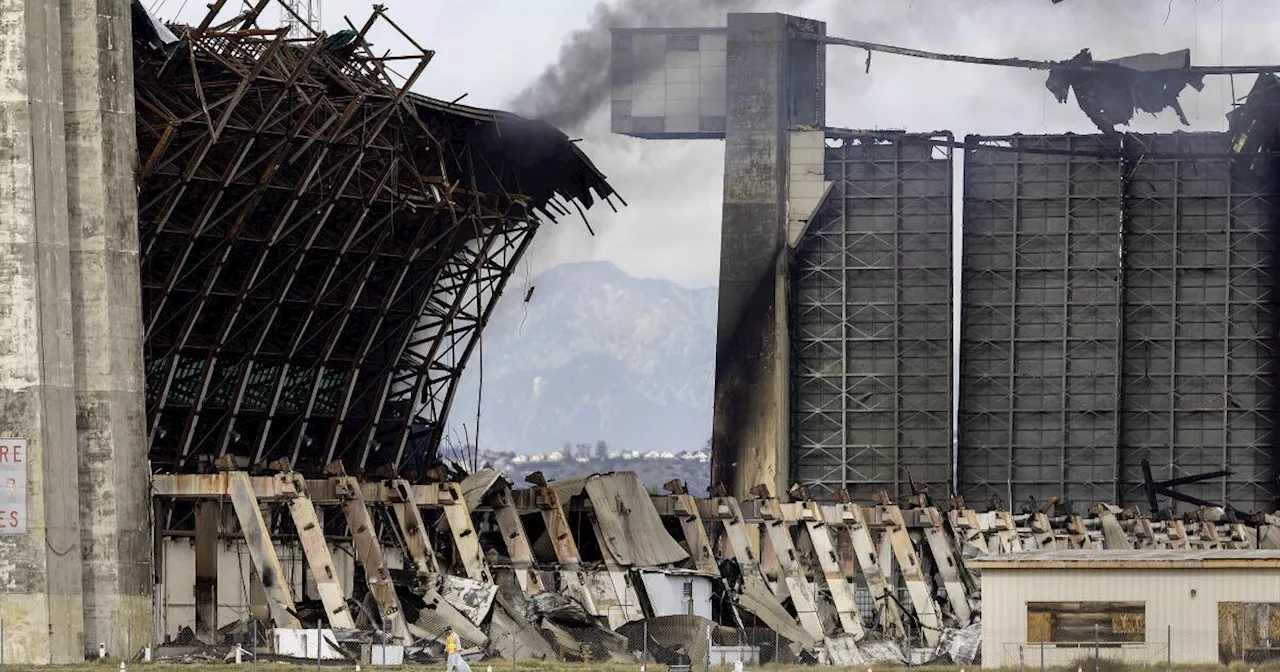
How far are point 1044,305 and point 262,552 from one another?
4021 centimetres

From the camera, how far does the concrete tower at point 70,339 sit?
173 ft

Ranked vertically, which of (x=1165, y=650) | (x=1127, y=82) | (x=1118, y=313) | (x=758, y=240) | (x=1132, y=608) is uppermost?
(x=1127, y=82)

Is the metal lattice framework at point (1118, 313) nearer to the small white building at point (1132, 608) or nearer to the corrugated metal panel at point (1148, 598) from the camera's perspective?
the small white building at point (1132, 608)

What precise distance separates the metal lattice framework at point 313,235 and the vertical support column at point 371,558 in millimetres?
4857

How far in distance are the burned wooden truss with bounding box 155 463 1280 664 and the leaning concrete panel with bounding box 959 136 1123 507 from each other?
22.8ft

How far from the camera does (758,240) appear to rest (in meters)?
89.1

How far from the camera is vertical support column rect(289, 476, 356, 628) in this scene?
54.7 m

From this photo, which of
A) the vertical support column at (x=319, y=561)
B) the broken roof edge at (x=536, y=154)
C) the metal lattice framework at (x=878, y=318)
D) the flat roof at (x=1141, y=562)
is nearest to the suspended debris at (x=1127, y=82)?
the metal lattice framework at (x=878, y=318)

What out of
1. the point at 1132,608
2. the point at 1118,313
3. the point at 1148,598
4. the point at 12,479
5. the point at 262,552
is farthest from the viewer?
the point at 1118,313

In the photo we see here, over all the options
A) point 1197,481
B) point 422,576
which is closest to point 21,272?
point 422,576

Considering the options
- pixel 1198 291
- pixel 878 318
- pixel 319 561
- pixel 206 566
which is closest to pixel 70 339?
pixel 319 561

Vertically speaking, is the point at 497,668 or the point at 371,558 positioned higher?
the point at 371,558

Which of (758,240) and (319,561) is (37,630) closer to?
(319,561)

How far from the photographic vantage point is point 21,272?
53094mm
